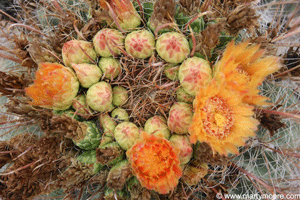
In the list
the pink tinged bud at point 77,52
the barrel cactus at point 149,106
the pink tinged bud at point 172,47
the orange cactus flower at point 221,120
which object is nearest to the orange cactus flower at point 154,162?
the barrel cactus at point 149,106

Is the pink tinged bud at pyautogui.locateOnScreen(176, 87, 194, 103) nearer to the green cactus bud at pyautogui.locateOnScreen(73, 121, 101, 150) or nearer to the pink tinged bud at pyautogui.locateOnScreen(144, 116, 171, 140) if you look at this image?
the pink tinged bud at pyautogui.locateOnScreen(144, 116, 171, 140)

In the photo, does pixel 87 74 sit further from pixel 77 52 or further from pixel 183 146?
pixel 183 146

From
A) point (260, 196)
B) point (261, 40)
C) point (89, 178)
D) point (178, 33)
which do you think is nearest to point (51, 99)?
point (89, 178)

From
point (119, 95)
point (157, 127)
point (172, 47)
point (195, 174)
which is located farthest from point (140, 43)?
point (195, 174)

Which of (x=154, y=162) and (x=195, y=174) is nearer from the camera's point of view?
(x=154, y=162)

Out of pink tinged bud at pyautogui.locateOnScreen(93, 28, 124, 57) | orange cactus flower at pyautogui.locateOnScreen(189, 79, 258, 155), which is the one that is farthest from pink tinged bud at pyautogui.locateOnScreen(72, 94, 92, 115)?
orange cactus flower at pyautogui.locateOnScreen(189, 79, 258, 155)

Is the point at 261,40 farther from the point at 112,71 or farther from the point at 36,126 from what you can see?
the point at 36,126
